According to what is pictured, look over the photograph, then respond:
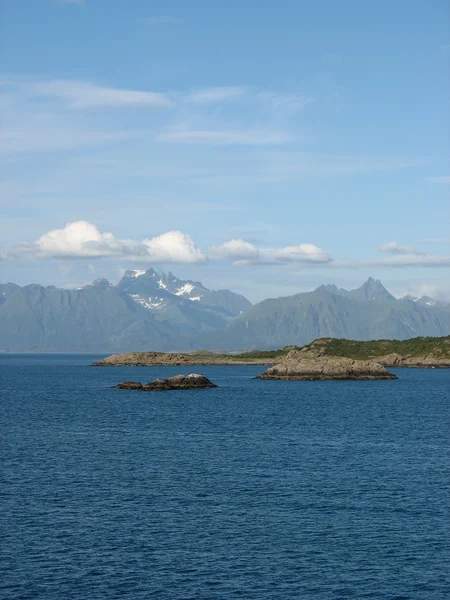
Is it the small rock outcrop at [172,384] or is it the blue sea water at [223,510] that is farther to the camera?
the small rock outcrop at [172,384]

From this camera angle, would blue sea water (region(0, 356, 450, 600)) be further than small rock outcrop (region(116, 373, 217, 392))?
No

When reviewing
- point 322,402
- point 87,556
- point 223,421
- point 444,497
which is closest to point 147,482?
point 87,556

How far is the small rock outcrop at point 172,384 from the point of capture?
18850 cm

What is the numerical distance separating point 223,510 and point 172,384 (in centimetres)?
13453

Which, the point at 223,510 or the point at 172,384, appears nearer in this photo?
the point at 223,510

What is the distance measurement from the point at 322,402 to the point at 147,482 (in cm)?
8957

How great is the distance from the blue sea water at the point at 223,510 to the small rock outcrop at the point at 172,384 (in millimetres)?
73371

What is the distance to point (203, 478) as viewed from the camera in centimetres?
7031

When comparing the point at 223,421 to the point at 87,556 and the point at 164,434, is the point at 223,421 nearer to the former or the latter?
the point at 164,434

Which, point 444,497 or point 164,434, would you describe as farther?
point 164,434

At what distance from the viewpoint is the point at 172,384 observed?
192 metres

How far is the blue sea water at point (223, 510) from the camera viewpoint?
143ft

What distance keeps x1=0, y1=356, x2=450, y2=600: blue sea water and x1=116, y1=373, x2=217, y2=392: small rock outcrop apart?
241 ft

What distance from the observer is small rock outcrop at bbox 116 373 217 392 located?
18850cm
